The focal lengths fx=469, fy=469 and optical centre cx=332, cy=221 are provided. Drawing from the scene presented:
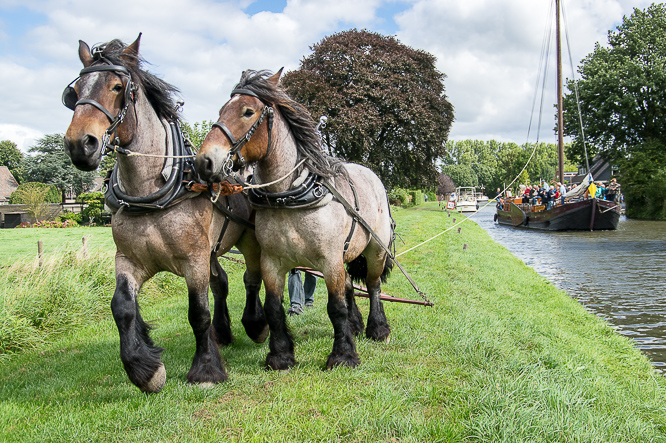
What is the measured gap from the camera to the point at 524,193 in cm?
3462

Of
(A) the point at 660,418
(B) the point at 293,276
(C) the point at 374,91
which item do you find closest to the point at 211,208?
(B) the point at 293,276

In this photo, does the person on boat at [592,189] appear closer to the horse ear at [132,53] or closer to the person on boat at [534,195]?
the person on boat at [534,195]

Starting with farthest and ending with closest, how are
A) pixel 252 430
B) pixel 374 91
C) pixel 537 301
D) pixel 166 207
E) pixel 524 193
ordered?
pixel 524 193 → pixel 374 91 → pixel 537 301 → pixel 166 207 → pixel 252 430

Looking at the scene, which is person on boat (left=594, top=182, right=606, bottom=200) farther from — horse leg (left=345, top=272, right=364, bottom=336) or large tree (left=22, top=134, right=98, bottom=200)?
large tree (left=22, top=134, right=98, bottom=200)

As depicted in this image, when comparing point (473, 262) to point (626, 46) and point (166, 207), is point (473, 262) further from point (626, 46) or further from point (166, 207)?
point (626, 46)

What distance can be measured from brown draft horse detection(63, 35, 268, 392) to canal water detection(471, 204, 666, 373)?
18.1ft

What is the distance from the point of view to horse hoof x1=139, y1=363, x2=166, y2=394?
363cm

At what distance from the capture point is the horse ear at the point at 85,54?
11.2 ft

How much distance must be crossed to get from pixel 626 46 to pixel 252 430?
4118cm

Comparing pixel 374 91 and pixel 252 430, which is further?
pixel 374 91

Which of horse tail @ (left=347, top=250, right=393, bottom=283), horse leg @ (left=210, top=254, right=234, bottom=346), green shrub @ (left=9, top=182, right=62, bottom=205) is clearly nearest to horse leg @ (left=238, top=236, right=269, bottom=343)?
horse leg @ (left=210, top=254, right=234, bottom=346)

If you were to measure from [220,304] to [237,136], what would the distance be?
223cm

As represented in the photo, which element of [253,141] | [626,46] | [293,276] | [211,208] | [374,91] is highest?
[626,46]

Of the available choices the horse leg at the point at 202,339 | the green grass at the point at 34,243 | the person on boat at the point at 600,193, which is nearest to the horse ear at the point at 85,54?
the horse leg at the point at 202,339
